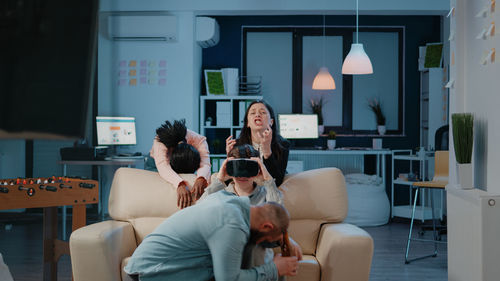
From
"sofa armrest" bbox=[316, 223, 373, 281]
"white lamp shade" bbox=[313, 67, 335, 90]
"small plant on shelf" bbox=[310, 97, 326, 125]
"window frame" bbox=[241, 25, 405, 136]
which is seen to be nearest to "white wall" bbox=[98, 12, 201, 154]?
"window frame" bbox=[241, 25, 405, 136]

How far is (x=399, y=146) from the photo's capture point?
21.4ft

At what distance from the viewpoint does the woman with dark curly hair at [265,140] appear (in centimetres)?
276

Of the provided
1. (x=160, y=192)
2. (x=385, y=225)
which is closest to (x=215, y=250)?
(x=160, y=192)

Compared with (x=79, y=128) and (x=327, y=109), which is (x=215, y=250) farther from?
(x=327, y=109)

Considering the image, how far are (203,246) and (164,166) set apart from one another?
3.60 feet

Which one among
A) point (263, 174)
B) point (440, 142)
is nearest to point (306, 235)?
point (263, 174)

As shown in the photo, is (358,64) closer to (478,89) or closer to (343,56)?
(343,56)

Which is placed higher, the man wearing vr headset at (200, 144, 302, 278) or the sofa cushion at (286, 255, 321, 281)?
the man wearing vr headset at (200, 144, 302, 278)

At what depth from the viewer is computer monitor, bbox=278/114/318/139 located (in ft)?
20.2

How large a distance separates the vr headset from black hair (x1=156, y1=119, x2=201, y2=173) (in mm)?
636

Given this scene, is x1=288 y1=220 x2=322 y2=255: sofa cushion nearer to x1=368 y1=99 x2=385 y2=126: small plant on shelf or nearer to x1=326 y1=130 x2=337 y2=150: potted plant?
x1=326 y1=130 x2=337 y2=150: potted plant

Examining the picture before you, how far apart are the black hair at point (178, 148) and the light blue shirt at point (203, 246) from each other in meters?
1.02

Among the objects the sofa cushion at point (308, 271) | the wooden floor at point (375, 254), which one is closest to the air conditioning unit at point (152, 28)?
the wooden floor at point (375, 254)

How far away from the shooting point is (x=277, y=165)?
9.15ft
